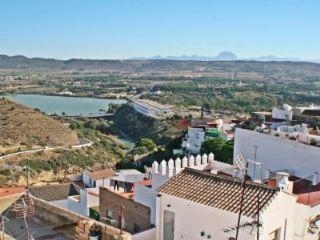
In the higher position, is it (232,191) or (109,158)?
(232,191)

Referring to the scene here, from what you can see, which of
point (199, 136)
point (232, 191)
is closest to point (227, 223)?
point (232, 191)

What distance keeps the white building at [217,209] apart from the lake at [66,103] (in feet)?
360

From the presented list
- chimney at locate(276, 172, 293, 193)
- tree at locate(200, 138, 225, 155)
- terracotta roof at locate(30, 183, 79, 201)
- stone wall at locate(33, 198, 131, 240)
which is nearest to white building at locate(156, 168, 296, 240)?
chimney at locate(276, 172, 293, 193)

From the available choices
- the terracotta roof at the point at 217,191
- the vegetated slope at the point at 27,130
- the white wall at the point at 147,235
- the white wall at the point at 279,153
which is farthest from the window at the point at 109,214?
the vegetated slope at the point at 27,130

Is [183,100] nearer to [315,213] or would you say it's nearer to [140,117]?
[140,117]

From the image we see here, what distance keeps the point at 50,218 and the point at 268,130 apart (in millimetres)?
8325

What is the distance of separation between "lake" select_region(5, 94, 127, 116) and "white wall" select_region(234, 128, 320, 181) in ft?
348

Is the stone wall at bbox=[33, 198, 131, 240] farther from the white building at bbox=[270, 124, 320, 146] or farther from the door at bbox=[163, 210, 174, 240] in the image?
the white building at bbox=[270, 124, 320, 146]

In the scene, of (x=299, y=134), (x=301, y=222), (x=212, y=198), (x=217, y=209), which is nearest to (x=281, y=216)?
(x=301, y=222)

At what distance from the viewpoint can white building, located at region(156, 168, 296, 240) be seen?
10320 mm

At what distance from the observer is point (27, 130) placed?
198 ft

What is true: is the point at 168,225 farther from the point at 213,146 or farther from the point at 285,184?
the point at 213,146

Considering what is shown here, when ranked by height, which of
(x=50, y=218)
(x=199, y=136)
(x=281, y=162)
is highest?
(x=281, y=162)

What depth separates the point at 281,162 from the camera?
14.8 meters
